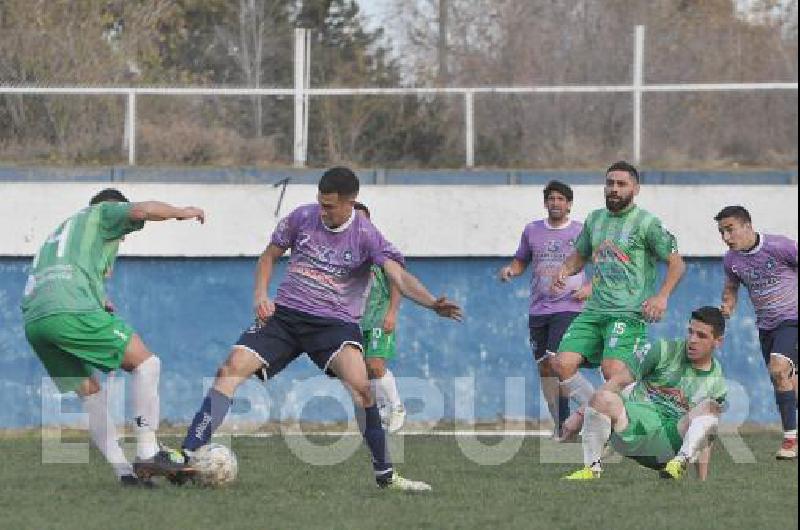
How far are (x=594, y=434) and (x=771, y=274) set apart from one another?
3.05 meters

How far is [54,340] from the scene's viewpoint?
10.2m

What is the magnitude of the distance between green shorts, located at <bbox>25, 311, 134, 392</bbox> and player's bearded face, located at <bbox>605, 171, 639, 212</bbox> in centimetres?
373

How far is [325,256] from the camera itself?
10.5 m

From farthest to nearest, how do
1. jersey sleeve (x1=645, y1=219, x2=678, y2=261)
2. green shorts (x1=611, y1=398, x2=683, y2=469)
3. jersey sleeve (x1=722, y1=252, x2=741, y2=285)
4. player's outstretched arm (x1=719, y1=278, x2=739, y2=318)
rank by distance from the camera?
jersey sleeve (x1=722, y1=252, x2=741, y2=285), player's outstretched arm (x1=719, y1=278, x2=739, y2=318), jersey sleeve (x1=645, y1=219, x2=678, y2=261), green shorts (x1=611, y1=398, x2=683, y2=469)

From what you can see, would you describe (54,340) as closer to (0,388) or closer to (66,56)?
(0,388)

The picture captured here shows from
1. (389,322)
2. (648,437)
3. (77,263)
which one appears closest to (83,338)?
(77,263)

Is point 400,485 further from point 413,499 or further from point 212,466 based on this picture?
point 212,466

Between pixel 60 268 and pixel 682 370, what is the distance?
4.10 meters

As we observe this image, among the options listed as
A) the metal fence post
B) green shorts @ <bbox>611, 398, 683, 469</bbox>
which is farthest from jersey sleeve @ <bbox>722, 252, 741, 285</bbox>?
the metal fence post

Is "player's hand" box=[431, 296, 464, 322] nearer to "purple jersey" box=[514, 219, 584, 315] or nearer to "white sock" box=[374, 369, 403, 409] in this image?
"purple jersey" box=[514, 219, 584, 315]

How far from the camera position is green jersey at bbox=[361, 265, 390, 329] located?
1499cm

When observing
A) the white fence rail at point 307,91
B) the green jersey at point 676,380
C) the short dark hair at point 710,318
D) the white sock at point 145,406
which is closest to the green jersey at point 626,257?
the green jersey at point 676,380

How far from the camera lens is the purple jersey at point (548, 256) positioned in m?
14.5

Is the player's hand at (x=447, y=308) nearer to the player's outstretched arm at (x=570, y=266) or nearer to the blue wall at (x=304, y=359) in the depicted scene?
the player's outstretched arm at (x=570, y=266)
